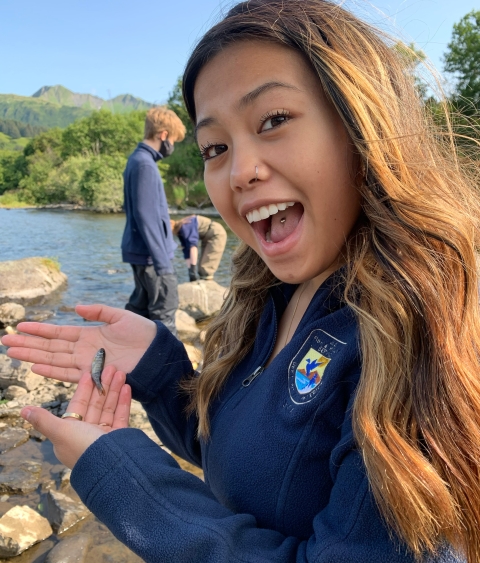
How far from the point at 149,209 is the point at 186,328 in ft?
8.74

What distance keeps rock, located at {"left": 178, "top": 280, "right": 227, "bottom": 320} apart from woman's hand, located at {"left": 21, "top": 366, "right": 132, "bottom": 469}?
6539 mm

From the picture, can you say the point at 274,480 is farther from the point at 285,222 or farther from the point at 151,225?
the point at 151,225

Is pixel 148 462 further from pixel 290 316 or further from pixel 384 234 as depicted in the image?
pixel 384 234

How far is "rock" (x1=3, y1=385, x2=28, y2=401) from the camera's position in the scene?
→ 15.5ft

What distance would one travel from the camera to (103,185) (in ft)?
146

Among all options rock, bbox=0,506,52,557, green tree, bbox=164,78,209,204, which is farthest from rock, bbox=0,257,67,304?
green tree, bbox=164,78,209,204

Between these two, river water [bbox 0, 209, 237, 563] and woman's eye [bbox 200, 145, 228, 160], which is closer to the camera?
woman's eye [bbox 200, 145, 228, 160]

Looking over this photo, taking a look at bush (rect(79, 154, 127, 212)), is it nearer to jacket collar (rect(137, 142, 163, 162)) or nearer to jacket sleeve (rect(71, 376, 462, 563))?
jacket collar (rect(137, 142, 163, 162))

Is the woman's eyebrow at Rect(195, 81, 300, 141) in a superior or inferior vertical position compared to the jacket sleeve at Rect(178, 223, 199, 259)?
superior

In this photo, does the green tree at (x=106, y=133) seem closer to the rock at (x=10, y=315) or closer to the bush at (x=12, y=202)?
the bush at (x=12, y=202)

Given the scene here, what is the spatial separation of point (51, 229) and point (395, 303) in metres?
25.0

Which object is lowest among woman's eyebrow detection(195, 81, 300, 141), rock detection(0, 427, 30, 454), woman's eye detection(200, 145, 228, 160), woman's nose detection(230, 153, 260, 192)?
rock detection(0, 427, 30, 454)

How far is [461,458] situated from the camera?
35.0 inches

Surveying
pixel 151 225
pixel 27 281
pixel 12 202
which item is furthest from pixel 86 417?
pixel 12 202
